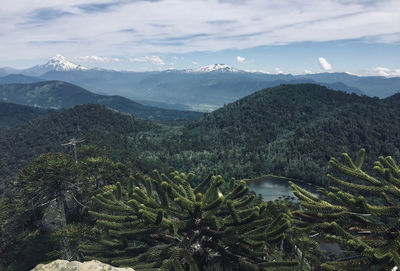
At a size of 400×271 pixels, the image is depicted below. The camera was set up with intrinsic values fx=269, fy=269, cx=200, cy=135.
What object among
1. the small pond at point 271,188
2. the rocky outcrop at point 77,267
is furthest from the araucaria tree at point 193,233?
the small pond at point 271,188

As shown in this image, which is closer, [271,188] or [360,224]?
[360,224]

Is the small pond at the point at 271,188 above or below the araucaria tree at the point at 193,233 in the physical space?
below

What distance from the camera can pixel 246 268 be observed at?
12.5m

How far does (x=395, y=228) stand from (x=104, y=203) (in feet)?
44.0

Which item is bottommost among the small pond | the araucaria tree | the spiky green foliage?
the small pond

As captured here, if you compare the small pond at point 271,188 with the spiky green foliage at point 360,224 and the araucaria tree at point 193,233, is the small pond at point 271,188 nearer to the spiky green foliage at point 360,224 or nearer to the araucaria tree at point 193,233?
the araucaria tree at point 193,233

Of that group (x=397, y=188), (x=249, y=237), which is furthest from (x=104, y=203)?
(x=397, y=188)

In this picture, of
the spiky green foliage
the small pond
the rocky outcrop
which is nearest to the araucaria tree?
the spiky green foliage

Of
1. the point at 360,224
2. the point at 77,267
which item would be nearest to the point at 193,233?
the point at 77,267

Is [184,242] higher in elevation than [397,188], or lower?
lower

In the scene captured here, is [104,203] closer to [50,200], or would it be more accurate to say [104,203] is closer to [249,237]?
[249,237]

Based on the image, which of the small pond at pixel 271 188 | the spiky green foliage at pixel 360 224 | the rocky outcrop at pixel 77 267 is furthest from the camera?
the small pond at pixel 271 188

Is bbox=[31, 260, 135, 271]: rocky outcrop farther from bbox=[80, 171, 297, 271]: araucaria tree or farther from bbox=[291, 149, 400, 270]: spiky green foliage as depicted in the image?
bbox=[291, 149, 400, 270]: spiky green foliage

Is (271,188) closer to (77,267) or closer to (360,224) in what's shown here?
(360,224)
